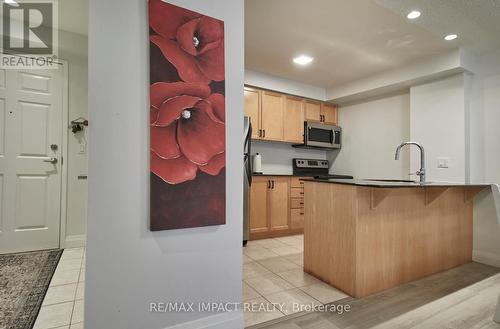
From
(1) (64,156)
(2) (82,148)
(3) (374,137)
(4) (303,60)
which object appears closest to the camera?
(1) (64,156)

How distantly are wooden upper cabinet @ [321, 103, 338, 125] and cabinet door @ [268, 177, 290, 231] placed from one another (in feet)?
4.85

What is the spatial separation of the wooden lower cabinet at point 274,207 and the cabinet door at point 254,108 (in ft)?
2.46

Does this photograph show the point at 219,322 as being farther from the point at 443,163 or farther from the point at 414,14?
the point at 443,163

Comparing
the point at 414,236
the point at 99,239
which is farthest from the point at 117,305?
the point at 414,236

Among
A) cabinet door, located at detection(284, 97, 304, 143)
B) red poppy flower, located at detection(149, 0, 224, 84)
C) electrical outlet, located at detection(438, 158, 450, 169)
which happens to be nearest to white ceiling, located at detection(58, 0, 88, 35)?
red poppy flower, located at detection(149, 0, 224, 84)

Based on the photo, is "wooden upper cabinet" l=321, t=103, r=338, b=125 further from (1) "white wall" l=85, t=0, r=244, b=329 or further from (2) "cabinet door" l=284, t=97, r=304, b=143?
(1) "white wall" l=85, t=0, r=244, b=329

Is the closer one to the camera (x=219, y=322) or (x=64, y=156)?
(x=219, y=322)

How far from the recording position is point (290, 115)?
4219mm

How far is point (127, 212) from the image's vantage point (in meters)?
1.36

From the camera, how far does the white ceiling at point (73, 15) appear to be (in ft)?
8.10

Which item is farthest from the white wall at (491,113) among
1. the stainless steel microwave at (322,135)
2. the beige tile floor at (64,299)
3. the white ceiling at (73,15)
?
the white ceiling at (73,15)

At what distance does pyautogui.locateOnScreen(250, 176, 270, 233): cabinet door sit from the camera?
3680 millimetres

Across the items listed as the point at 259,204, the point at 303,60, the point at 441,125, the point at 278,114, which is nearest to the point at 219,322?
the point at 259,204

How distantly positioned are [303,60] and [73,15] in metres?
2.61
